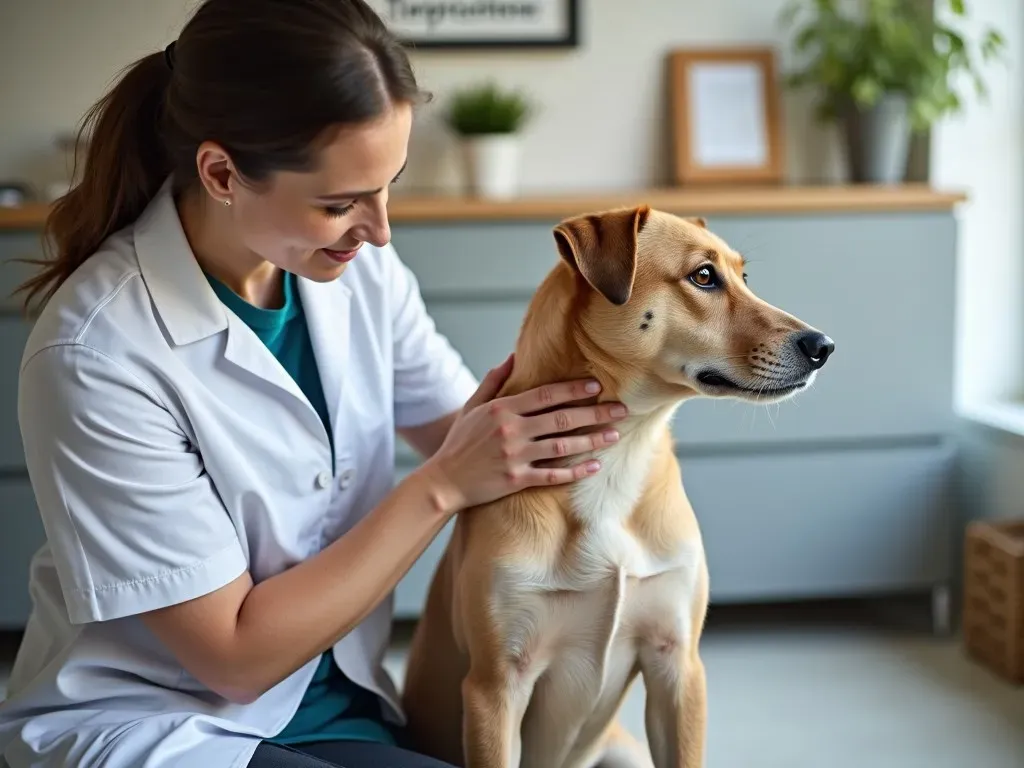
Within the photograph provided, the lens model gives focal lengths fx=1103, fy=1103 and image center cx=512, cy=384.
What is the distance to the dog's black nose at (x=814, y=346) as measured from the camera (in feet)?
3.75

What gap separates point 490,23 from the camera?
106 inches

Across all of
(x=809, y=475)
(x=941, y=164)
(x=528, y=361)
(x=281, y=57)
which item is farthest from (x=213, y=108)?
(x=941, y=164)

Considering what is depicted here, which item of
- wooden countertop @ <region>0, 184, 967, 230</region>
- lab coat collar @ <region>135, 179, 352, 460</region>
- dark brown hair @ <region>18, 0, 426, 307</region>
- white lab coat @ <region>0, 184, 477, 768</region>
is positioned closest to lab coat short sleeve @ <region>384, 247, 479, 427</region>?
white lab coat @ <region>0, 184, 477, 768</region>

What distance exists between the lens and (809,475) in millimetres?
2451

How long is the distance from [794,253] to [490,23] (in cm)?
95

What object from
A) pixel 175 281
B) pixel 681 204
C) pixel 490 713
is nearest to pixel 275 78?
pixel 175 281

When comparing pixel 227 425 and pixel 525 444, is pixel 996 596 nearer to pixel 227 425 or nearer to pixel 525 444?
pixel 525 444

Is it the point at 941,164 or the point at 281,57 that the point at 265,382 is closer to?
the point at 281,57

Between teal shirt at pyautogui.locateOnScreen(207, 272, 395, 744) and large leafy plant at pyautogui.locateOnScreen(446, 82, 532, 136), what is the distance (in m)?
1.36

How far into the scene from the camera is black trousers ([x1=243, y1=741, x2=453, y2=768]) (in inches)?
43.1

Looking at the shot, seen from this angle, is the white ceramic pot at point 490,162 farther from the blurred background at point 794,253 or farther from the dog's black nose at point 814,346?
the dog's black nose at point 814,346

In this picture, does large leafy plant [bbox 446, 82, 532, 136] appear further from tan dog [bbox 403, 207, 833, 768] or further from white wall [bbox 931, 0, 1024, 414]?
tan dog [bbox 403, 207, 833, 768]

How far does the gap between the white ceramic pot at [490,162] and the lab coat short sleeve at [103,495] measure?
61.1 inches

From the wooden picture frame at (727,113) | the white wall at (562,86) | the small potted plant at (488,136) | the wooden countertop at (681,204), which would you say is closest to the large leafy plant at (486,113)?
the small potted plant at (488,136)
